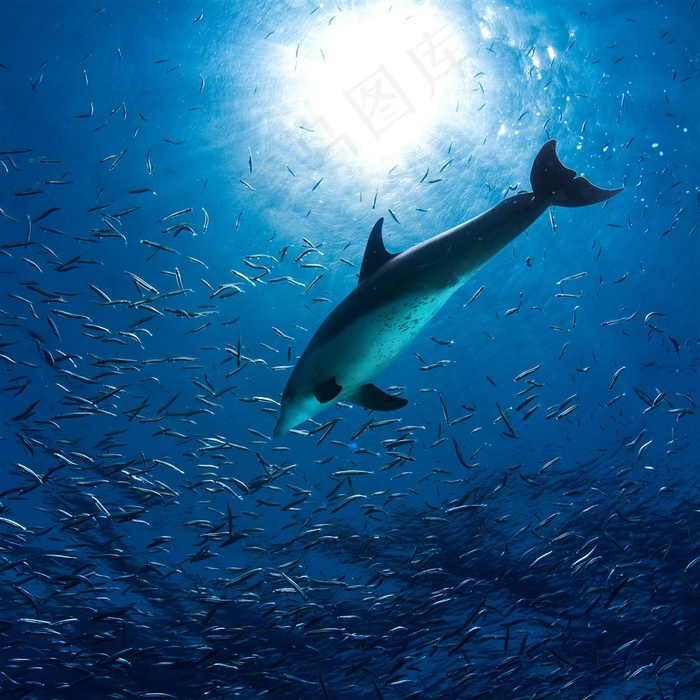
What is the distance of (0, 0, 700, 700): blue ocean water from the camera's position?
880cm

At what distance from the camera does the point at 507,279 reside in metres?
13.1

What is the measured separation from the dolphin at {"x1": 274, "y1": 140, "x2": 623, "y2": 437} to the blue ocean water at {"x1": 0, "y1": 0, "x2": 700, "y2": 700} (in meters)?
2.47

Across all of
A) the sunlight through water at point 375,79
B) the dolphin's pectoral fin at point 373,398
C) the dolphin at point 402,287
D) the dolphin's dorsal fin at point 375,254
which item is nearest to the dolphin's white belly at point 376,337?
the dolphin at point 402,287

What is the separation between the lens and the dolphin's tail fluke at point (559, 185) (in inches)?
126

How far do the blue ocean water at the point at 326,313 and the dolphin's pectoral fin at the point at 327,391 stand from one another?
2521mm

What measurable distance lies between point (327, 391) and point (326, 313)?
9.52m

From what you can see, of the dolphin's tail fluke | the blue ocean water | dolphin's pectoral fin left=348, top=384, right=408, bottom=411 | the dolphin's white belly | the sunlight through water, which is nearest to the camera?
the dolphin's tail fluke

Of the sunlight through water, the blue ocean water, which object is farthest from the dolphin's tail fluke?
the sunlight through water

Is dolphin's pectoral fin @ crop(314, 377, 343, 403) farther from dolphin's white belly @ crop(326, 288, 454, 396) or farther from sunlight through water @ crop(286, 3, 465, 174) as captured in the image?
sunlight through water @ crop(286, 3, 465, 174)

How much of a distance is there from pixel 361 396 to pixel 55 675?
22.0 meters

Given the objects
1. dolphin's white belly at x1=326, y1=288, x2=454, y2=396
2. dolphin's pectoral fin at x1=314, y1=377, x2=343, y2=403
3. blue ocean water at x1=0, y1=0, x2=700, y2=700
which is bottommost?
dolphin's pectoral fin at x1=314, y1=377, x2=343, y2=403

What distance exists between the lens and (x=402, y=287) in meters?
3.28

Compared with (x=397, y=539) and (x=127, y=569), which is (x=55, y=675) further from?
(x=397, y=539)

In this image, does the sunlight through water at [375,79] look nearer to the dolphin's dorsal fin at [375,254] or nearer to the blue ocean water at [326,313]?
the blue ocean water at [326,313]
